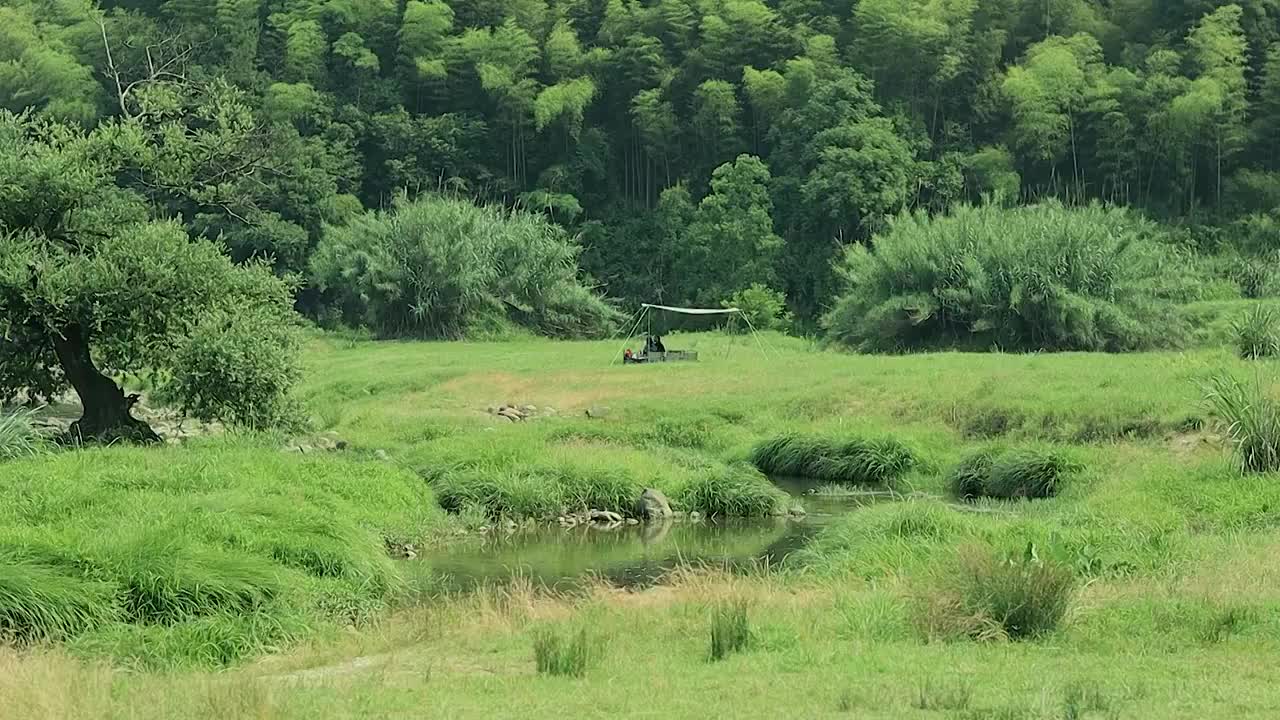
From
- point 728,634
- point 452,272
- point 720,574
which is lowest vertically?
point 452,272

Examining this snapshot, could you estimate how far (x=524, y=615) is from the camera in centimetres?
1195

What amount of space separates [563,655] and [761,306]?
55502 millimetres

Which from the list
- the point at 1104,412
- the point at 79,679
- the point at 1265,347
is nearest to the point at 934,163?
the point at 1265,347

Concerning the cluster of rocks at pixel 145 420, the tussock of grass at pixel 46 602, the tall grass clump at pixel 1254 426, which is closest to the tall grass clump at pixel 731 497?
the tall grass clump at pixel 1254 426

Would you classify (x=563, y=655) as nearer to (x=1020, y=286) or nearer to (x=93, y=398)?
(x=93, y=398)

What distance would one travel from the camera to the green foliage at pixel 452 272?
192ft

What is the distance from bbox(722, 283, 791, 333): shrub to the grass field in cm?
3329

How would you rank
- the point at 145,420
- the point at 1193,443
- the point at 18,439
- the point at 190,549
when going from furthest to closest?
the point at 145,420
the point at 1193,443
the point at 18,439
the point at 190,549

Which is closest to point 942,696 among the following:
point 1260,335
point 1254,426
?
point 1254,426

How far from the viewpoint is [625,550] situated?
61.6 feet

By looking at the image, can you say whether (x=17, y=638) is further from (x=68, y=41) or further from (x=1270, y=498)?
(x=68, y=41)

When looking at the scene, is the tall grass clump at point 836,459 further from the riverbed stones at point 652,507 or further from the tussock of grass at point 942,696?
the tussock of grass at point 942,696

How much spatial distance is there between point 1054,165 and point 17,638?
67293 mm

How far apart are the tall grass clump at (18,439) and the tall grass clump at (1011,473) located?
566 inches
